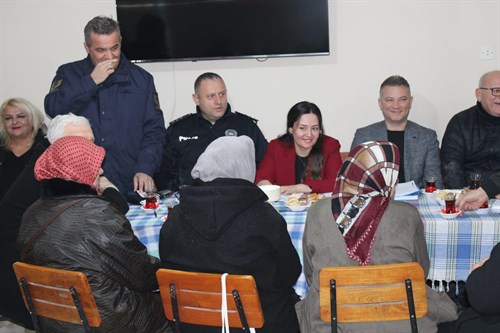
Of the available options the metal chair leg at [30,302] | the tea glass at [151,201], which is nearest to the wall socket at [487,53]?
the tea glass at [151,201]

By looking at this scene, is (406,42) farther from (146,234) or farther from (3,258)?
(3,258)

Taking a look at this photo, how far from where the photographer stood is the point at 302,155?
377cm

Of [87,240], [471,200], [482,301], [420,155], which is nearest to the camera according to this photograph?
[482,301]

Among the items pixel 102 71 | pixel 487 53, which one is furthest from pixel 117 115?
pixel 487 53

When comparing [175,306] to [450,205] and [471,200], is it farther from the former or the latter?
[471,200]

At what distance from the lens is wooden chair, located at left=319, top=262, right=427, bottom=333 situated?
2012mm

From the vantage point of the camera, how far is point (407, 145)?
392cm

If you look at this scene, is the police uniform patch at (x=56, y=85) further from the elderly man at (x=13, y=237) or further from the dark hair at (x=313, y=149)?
the dark hair at (x=313, y=149)

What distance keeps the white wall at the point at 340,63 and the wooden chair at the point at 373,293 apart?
285 centimetres

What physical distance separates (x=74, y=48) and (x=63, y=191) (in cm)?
297

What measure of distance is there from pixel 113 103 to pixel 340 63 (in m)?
1.93

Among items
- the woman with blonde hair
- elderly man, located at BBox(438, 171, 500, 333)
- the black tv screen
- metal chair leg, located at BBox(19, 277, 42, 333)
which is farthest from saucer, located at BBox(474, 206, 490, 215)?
the woman with blonde hair

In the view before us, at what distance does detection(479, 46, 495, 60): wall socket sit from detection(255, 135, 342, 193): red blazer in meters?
1.67

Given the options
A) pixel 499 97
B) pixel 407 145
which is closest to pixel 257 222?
pixel 407 145
